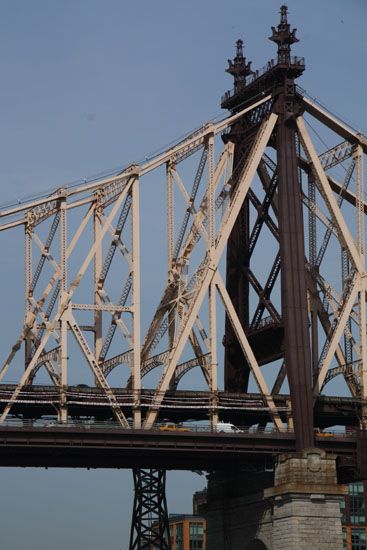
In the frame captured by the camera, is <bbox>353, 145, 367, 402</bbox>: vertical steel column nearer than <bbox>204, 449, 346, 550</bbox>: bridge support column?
No

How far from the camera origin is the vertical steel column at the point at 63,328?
105 metres

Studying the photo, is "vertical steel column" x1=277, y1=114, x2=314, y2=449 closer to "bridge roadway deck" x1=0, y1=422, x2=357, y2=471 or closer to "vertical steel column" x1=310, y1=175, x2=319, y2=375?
"bridge roadway deck" x1=0, y1=422, x2=357, y2=471

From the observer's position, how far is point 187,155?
390ft

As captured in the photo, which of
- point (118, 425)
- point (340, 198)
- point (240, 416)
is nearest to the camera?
point (118, 425)

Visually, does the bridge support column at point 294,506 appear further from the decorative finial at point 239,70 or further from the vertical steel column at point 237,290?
the decorative finial at point 239,70

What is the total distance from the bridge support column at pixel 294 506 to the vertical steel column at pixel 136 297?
38.3 ft

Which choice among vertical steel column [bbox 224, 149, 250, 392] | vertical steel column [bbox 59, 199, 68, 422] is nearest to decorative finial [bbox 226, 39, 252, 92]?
vertical steel column [bbox 224, 149, 250, 392]

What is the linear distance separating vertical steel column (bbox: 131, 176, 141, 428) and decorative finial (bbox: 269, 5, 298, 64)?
16789 millimetres

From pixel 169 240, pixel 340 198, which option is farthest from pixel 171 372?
pixel 340 198

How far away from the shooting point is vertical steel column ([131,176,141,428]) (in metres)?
107

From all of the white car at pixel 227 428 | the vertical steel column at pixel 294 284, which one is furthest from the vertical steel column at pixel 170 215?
the white car at pixel 227 428

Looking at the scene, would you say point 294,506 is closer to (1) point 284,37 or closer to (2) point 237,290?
(2) point 237,290

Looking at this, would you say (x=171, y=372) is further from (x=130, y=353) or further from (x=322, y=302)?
(x=322, y=302)

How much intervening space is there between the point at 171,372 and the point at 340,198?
26.8m
